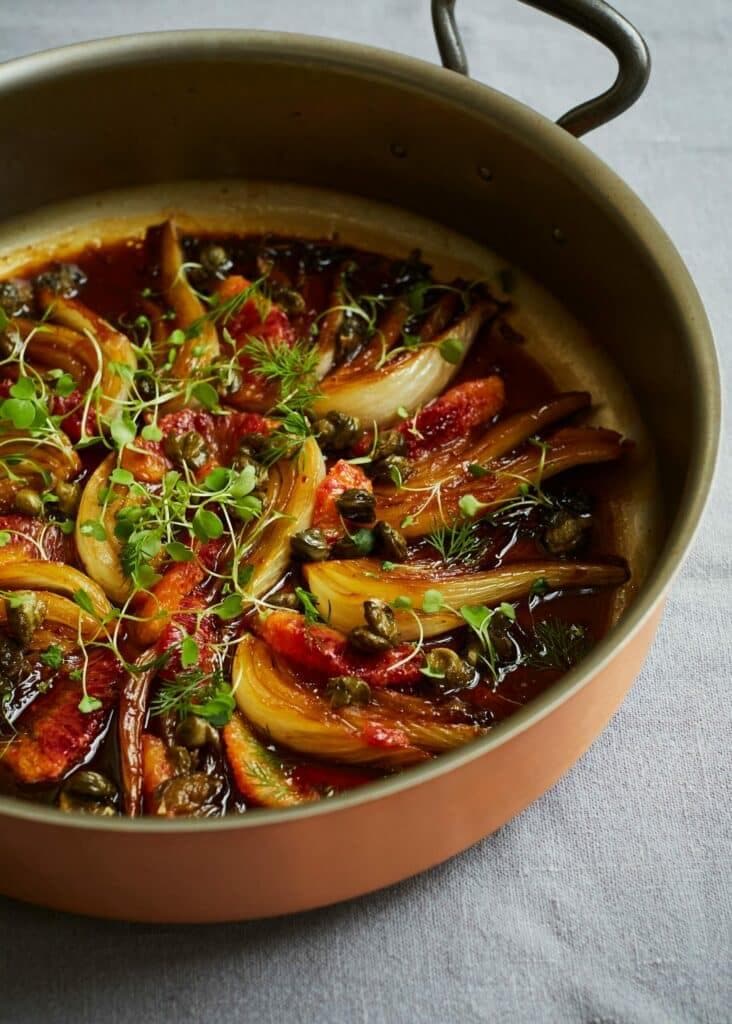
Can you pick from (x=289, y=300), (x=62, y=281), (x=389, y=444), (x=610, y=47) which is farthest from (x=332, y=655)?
(x=610, y=47)

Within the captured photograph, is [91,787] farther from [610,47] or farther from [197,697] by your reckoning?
[610,47]

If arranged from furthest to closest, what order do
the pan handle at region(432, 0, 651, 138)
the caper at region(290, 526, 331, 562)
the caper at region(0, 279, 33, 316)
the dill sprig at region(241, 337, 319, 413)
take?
1. the caper at region(0, 279, 33, 316)
2. the dill sprig at region(241, 337, 319, 413)
3. the pan handle at region(432, 0, 651, 138)
4. the caper at region(290, 526, 331, 562)

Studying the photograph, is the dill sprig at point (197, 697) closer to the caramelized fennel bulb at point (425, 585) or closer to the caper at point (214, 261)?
the caramelized fennel bulb at point (425, 585)

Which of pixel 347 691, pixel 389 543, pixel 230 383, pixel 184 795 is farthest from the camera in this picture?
pixel 230 383

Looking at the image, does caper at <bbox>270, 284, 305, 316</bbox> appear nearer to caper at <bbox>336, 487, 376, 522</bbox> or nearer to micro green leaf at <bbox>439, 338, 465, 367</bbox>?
micro green leaf at <bbox>439, 338, 465, 367</bbox>

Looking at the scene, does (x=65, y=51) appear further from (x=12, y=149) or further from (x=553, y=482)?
(x=553, y=482)

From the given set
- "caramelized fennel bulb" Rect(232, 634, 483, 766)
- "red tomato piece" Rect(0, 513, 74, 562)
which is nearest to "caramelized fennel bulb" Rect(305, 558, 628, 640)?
"caramelized fennel bulb" Rect(232, 634, 483, 766)

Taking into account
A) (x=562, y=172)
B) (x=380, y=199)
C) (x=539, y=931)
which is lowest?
(x=539, y=931)

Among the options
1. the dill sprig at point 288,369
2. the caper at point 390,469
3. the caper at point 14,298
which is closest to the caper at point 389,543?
the caper at point 390,469

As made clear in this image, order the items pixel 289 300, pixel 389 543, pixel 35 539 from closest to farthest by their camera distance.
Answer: pixel 389 543, pixel 35 539, pixel 289 300
